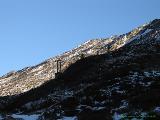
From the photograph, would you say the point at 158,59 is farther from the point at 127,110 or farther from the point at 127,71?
the point at 127,110

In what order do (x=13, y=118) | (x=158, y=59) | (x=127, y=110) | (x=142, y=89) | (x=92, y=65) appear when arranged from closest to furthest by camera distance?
1. (x=127, y=110)
2. (x=13, y=118)
3. (x=142, y=89)
4. (x=158, y=59)
5. (x=92, y=65)

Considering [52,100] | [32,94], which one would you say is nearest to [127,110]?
[52,100]

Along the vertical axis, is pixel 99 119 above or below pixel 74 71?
below

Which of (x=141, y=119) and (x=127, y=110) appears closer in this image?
(x=141, y=119)

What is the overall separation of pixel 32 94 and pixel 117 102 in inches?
1264

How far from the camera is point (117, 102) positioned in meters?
47.1

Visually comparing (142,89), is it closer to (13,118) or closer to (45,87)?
(13,118)

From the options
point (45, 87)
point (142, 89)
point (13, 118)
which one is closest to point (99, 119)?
point (13, 118)

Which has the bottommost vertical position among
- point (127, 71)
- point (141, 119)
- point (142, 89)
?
point (141, 119)

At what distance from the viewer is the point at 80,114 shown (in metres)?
42.5

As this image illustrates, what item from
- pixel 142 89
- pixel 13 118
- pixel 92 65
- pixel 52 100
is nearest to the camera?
pixel 13 118

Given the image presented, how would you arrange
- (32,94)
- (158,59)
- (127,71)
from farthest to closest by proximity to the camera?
1. (158,59)
2. (32,94)
3. (127,71)

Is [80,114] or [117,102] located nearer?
[80,114]

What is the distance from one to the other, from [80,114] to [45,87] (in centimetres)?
4110
